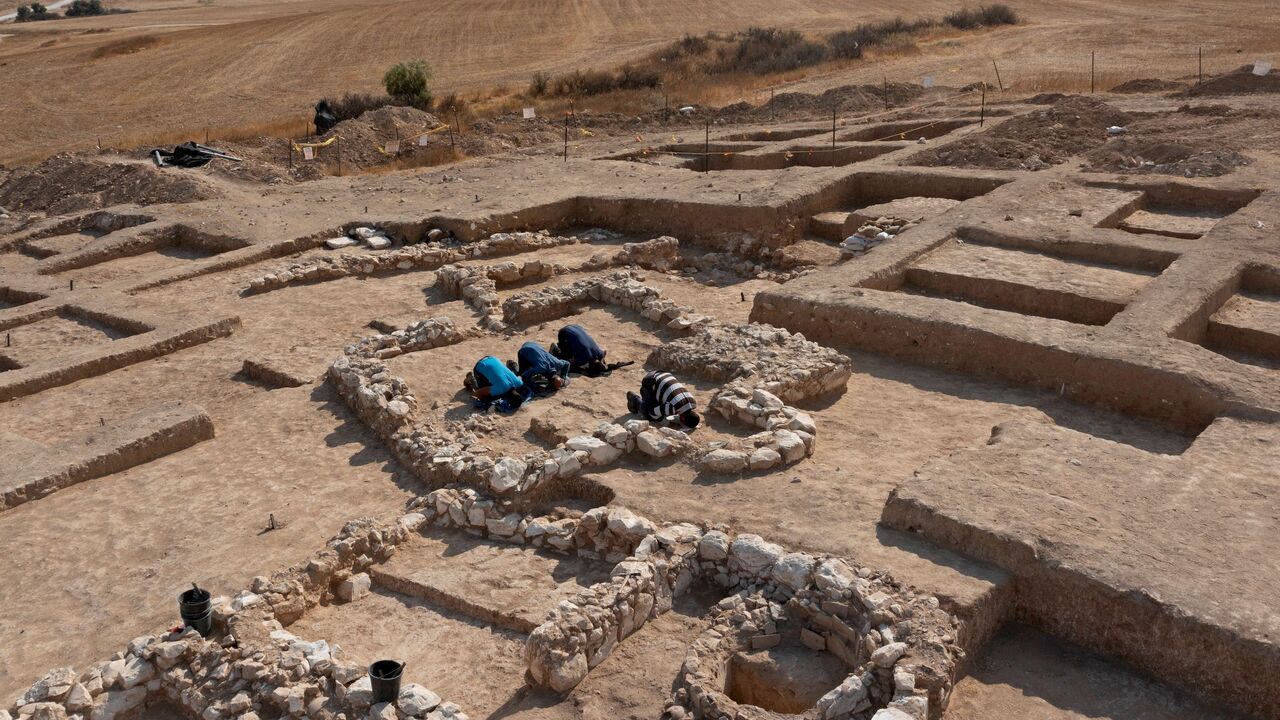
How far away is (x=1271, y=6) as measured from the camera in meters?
35.6

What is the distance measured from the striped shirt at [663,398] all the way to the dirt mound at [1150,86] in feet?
57.1

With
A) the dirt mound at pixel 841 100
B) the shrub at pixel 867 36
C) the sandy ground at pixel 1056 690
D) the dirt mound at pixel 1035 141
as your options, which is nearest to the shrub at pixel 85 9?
the shrub at pixel 867 36

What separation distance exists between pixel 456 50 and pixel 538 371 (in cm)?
3361

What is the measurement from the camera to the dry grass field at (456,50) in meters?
27.9

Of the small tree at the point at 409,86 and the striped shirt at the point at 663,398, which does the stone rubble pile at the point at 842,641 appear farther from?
the small tree at the point at 409,86

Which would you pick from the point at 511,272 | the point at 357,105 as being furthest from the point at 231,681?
the point at 357,105

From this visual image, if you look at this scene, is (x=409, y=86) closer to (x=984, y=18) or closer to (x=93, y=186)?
(x=93, y=186)

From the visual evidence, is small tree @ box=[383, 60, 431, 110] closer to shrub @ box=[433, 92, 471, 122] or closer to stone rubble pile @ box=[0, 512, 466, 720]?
shrub @ box=[433, 92, 471, 122]

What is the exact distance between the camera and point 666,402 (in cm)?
805

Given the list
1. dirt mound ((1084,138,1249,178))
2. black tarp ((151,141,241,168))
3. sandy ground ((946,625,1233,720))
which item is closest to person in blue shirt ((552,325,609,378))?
sandy ground ((946,625,1233,720))

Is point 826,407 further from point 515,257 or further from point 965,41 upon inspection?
point 965,41

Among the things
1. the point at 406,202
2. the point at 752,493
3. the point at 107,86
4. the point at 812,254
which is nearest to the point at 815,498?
the point at 752,493

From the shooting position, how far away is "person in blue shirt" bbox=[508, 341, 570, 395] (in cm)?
913

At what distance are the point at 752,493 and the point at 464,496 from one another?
205 cm
